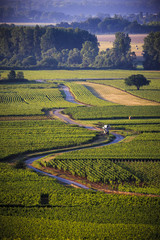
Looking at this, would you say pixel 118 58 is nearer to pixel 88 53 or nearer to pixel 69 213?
pixel 88 53

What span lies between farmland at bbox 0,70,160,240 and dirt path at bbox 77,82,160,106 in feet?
25.6

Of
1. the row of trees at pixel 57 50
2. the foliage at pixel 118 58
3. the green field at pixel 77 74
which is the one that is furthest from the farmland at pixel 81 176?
the row of trees at pixel 57 50

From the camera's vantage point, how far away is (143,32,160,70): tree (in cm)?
14788

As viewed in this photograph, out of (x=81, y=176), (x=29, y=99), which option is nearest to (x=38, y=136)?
(x=81, y=176)

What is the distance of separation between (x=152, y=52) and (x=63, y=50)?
42408 millimetres

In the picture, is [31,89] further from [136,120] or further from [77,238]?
[77,238]

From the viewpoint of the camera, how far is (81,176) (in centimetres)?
4062

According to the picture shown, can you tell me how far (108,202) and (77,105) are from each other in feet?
161

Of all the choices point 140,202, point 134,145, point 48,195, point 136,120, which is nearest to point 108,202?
point 140,202

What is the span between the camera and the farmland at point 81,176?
28.8 m

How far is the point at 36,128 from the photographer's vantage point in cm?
5962

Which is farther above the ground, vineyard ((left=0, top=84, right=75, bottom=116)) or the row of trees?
the row of trees

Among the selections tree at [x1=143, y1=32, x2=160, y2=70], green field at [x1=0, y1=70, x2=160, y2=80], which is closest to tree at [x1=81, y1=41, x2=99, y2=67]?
green field at [x1=0, y1=70, x2=160, y2=80]

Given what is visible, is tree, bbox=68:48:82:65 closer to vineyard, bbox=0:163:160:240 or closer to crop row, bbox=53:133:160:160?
crop row, bbox=53:133:160:160
